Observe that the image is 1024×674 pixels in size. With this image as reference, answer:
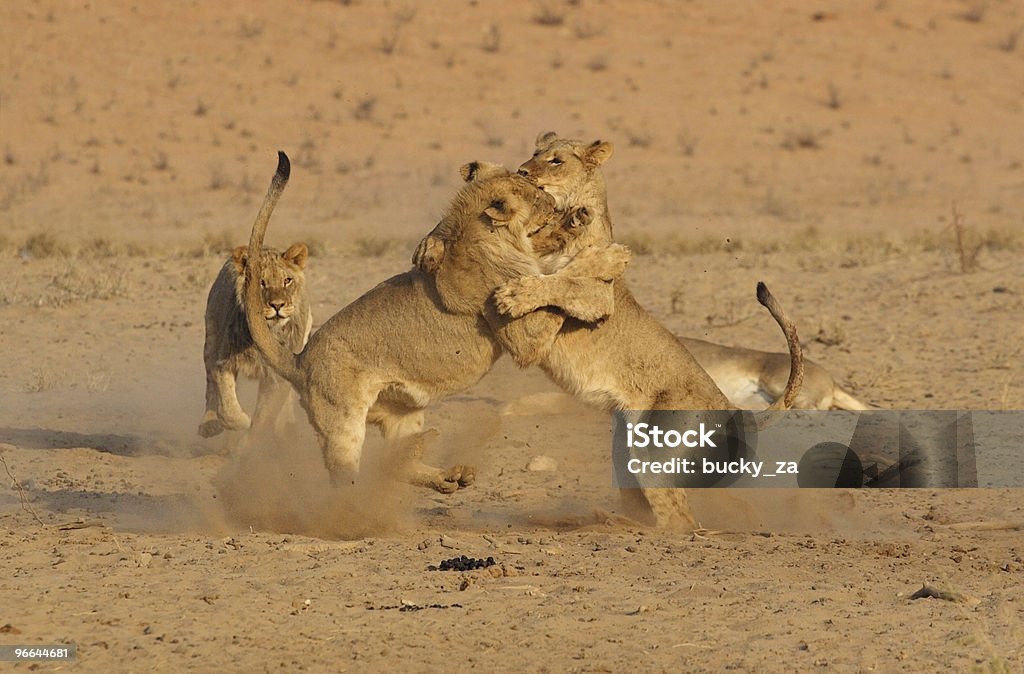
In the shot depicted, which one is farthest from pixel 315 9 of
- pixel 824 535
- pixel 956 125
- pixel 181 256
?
pixel 824 535

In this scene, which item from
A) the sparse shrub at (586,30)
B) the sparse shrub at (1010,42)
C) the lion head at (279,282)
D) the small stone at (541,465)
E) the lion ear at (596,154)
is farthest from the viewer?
the sparse shrub at (1010,42)

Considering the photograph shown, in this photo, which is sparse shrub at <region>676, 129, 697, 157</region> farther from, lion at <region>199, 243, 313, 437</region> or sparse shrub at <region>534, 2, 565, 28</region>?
lion at <region>199, 243, 313, 437</region>

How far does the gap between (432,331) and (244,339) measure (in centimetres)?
267

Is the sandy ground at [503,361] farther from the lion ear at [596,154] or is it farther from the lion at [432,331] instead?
the lion ear at [596,154]

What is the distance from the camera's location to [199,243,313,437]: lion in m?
9.70

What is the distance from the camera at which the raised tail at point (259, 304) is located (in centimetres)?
782

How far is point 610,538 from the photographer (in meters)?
7.63

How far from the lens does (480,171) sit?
7930mm

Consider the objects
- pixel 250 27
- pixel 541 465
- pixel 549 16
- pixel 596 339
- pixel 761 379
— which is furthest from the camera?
pixel 549 16

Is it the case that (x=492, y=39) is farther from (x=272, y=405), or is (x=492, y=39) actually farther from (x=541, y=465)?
(x=272, y=405)
